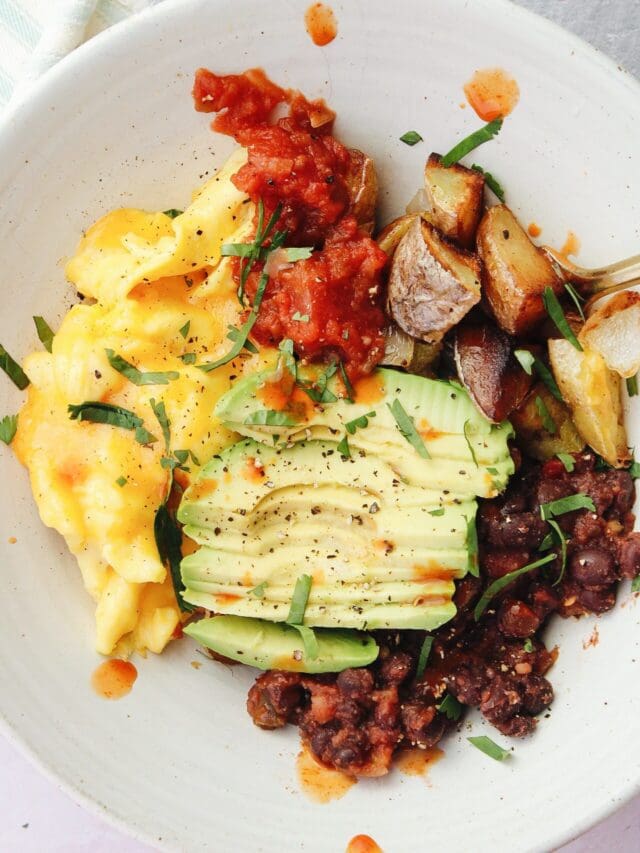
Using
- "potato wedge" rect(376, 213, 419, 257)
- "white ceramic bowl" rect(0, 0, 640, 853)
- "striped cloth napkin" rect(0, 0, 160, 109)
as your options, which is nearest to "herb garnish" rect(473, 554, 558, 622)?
"white ceramic bowl" rect(0, 0, 640, 853)

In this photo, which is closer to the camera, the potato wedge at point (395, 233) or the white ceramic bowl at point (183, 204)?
the white ceramic bowl at point (183, 204)

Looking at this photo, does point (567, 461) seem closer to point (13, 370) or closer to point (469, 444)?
point (469, 444)

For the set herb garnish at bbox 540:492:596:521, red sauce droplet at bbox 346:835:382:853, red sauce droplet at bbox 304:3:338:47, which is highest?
red sauce droplet at bbox 304:3:338:47

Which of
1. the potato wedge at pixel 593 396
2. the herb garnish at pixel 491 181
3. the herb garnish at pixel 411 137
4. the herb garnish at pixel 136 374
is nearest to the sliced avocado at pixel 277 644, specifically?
the herb garnish at pixel 136 374

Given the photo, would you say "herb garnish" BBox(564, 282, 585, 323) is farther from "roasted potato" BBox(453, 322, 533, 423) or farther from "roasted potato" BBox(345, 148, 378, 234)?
"roasted potato" BBox(345, 148, 378, 234)

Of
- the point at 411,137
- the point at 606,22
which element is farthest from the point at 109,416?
the point at 606,22

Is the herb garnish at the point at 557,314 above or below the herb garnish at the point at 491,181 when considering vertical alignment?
below

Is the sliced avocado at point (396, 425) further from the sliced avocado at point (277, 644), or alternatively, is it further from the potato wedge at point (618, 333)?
the sliced avocado at point (277, 644)

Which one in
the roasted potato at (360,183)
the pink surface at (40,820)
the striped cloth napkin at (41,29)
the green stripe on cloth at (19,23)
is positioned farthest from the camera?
the pink surface at (40,820)
